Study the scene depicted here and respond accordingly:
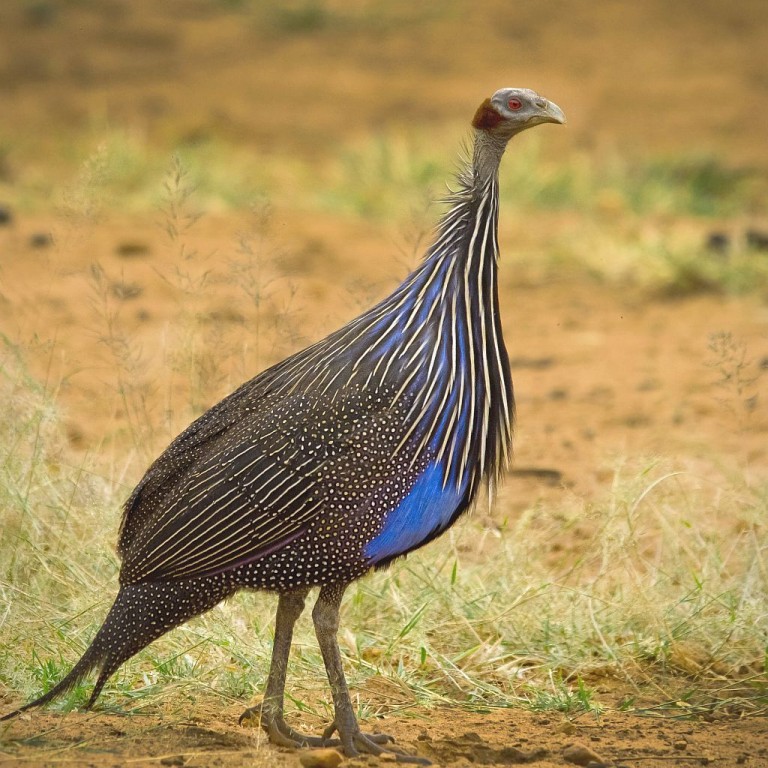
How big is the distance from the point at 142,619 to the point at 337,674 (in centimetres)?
52

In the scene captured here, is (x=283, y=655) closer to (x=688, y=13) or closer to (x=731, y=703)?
(x=731, y=703)

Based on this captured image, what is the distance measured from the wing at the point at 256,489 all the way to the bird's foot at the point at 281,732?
17.9 inches

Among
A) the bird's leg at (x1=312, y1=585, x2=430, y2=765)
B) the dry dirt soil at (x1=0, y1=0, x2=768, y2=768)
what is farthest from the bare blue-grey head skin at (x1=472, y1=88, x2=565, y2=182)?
the bird's leg at (x1=312, y1=585, x2=430, y2=765)

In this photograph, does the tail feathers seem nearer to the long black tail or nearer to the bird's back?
the long black tail

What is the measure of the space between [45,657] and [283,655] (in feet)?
2.64

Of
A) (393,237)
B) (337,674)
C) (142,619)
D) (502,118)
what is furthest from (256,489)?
(393,237)

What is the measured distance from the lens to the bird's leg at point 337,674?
3355 millimetres

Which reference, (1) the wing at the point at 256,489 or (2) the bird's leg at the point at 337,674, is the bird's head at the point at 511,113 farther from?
(2) the bird's leg at the point at 337,674

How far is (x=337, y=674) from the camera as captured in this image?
338 cm

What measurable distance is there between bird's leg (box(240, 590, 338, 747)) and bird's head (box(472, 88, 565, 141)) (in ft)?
4.39

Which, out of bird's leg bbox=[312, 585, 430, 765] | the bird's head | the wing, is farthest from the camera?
the bird's head

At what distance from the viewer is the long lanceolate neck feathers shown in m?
3.37

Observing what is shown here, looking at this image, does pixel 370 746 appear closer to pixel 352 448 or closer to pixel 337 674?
pixel 337 674

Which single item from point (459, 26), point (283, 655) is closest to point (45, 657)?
point (283, 655)
